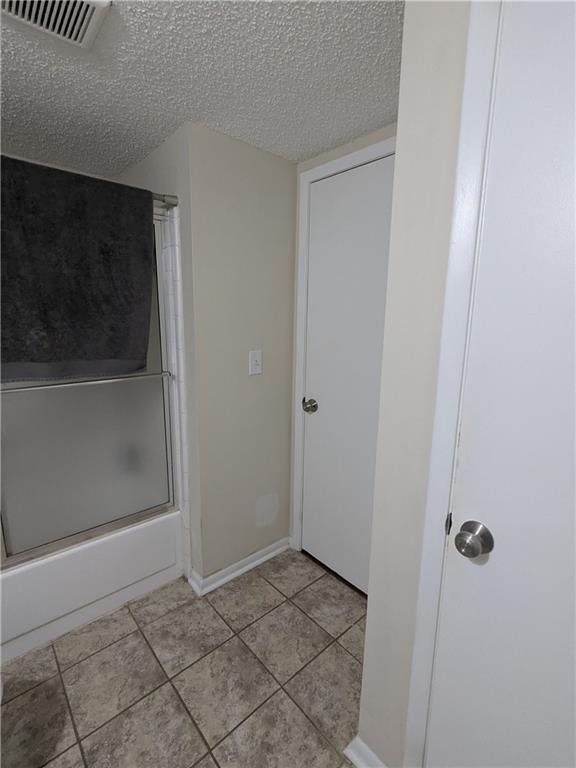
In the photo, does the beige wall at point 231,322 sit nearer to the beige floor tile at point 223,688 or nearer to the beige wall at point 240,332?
the beige wall at point 240,332

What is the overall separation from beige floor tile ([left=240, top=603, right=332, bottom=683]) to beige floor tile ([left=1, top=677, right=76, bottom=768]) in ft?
2.20

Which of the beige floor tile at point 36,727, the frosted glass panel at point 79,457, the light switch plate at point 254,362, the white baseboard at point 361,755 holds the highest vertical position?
the light switch plate at point 254,362

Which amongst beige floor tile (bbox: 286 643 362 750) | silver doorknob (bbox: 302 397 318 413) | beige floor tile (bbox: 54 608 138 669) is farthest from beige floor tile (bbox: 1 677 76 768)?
silver doorknob (bbox: 302 397 318 413)

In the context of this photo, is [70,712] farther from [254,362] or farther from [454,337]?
[454,337]

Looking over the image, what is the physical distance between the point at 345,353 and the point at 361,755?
144cm

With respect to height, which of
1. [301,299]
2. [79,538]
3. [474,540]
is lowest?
[79,538]

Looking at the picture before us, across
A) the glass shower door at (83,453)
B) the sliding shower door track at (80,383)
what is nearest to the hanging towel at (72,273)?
the sliding shower door track at (80,383)

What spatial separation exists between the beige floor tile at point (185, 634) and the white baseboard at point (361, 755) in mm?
626

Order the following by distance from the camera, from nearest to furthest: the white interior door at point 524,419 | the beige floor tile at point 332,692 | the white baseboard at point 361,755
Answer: the white interior door at point 524,419
the white baseboard at point 361,755
the beige floor tile at point 332,692

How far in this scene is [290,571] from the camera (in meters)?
1.96

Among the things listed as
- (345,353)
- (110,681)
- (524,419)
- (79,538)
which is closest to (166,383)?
(79,538)

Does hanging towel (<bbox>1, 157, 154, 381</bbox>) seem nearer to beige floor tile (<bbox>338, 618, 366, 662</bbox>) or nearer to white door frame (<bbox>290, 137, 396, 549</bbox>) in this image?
white door frame (<bbox>290, 137, 396, 549</bbox>)

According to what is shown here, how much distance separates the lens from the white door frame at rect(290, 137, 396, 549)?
1.52 meters

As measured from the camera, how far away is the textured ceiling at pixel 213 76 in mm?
924
